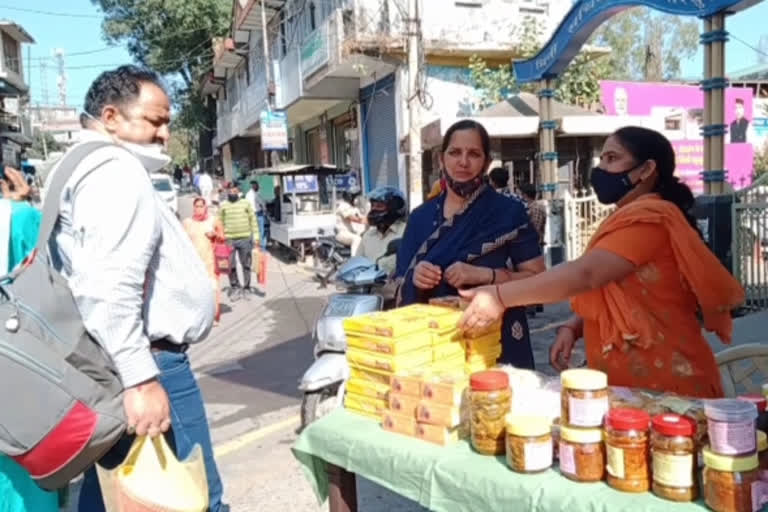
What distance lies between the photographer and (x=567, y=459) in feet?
5.05

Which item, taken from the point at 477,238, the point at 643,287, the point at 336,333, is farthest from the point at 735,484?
the point at 336,333

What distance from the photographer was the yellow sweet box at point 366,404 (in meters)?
2.02

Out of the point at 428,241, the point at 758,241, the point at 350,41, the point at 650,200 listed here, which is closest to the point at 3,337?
the point at 428,241

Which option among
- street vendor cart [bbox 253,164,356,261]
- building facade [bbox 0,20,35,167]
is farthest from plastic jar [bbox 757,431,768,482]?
building facade [bbox 0,20,35,167]

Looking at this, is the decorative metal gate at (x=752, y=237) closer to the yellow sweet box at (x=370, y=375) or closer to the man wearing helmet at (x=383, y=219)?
the man wearing helmet at (x=383, y=219)

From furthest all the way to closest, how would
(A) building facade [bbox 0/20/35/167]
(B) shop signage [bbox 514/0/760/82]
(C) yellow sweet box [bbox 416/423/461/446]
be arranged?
(A) building facade [bbox 0/20/35/167] → (B) shop signage [bbox 514/0/760/82] → (C) yellow sweet box [bbox 416/423/461/446]

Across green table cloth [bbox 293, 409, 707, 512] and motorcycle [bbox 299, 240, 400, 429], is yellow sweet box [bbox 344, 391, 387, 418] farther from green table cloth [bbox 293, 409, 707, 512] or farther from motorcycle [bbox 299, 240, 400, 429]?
motorcycle [bbox 299, 240, 400, 429]

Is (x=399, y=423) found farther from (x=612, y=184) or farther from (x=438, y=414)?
(x=612, y=184)

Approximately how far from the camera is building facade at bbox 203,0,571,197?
42.4ft

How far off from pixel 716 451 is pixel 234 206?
30.1 ft

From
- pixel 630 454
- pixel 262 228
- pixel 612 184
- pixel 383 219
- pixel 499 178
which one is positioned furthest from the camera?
pixel 262 228

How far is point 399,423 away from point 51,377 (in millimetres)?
Answer: 965

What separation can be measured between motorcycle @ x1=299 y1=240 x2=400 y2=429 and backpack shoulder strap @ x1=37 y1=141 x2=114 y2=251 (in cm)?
189

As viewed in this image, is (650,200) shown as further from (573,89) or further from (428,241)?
(573,89)
